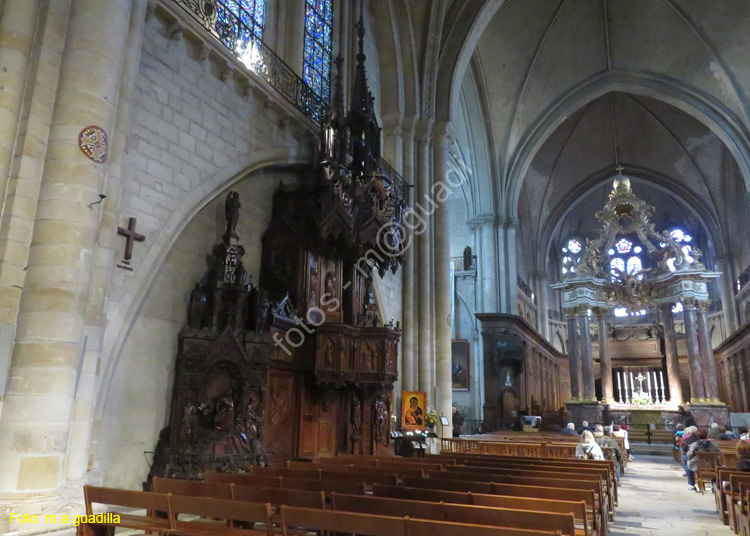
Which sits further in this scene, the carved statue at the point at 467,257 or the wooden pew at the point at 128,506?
the carved statue at the point at 467,257

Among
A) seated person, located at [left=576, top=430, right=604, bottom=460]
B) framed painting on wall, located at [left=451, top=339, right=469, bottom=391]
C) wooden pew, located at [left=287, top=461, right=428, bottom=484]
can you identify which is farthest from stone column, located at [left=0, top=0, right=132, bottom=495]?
framed painting on wall, located at [left=451, top=339, right=469, bottom=391]

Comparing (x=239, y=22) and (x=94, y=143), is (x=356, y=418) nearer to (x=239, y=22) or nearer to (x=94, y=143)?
(x=94, y=143)

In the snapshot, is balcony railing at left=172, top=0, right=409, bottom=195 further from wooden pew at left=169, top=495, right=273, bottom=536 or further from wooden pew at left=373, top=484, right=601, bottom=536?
wooden pew at left=373, top=484, right=601, bottom=536

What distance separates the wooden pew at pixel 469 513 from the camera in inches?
140

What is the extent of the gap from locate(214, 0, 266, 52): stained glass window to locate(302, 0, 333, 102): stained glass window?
1.50m

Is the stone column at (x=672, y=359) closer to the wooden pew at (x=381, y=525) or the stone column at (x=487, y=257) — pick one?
the stone column at (x=487, y=257)

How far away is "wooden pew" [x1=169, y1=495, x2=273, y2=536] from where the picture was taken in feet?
12.1

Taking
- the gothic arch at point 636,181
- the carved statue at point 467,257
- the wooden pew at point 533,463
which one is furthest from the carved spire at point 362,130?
the gothic arch at point 636,181

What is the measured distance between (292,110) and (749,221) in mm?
24808

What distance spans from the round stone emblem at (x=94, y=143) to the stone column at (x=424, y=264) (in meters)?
9.76

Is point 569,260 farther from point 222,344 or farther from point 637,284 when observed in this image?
point 222,344

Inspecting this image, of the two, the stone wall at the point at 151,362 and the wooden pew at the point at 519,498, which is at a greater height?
the stone wall at the point at 151,362

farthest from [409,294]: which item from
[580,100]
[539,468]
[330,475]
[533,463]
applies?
[580,100]

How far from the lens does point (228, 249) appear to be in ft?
28.8
